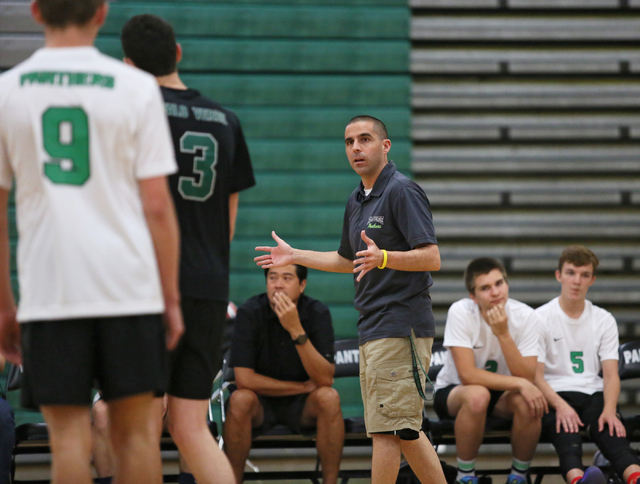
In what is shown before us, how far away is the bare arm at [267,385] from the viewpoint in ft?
15.0

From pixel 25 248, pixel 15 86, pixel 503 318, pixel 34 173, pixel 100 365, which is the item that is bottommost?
pixel 503 318

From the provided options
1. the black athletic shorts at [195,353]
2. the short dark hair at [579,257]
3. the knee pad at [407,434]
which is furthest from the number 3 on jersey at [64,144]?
the short dark hair at [579,257]

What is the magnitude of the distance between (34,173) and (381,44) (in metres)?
4.70

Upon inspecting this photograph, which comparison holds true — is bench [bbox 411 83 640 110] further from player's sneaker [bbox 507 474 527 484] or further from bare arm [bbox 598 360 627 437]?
player's sneaker [bbox 507 474 527 484]

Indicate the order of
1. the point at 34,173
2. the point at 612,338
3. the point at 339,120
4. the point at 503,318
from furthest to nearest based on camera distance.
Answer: the point at 339,120 < the point at 612,338 < the point at 503,318 < the point at 34,173

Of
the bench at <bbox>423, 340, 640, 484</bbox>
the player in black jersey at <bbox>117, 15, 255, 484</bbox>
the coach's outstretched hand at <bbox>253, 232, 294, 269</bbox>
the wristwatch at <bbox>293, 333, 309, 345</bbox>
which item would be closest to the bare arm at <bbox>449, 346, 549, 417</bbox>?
the bench at <bbox>423, 340, 640, 484</bbox>

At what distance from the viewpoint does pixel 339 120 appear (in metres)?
6.05

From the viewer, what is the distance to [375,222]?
3488mm

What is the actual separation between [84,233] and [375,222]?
1.88m

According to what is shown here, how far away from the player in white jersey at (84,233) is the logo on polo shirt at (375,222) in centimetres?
166

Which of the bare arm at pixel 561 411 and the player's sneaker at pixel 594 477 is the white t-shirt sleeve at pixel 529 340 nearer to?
the bare arm at pixel 561 411

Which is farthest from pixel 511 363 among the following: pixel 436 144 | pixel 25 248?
pixel 25 248

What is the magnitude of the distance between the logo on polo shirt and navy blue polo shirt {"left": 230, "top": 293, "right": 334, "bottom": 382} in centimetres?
144

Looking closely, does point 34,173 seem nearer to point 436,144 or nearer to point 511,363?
Result: point 511,363
